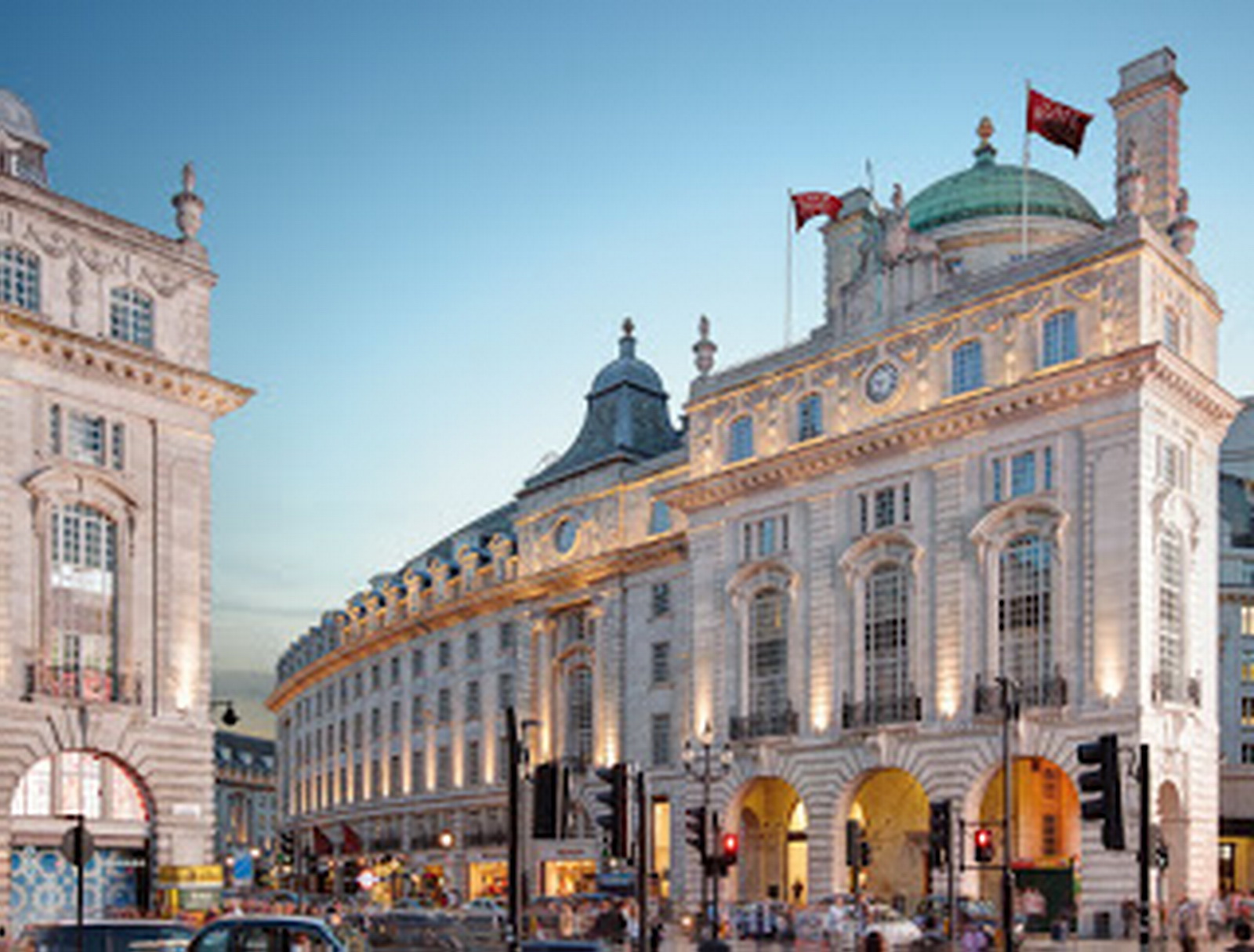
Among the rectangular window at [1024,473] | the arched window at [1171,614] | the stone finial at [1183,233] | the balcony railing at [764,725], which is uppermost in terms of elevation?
the stone finial at [1183,233]

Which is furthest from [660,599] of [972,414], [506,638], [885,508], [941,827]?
[941,827]

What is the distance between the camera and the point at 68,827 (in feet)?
134

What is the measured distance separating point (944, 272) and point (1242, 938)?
3886 centimetres

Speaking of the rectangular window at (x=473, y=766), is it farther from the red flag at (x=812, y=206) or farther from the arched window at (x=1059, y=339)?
the arched window at (x=1059, y=339)

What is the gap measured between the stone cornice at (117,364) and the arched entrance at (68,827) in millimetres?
10270

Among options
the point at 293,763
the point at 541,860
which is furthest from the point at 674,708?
the point at 293,763

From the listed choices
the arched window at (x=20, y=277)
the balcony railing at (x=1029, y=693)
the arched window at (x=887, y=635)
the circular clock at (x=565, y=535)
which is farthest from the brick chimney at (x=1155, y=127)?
the arched window at (x=20, y=277)

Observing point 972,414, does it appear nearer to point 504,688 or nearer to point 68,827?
point 68,827

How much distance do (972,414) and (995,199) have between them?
43.5 ft

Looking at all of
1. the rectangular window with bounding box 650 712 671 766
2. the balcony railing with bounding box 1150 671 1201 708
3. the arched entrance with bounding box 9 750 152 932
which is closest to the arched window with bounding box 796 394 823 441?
the rectangular window with bounding box 650 712 671 766

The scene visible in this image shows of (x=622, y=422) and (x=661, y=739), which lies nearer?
(x=661, y=739)

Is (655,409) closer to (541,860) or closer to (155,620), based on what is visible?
(541,860)

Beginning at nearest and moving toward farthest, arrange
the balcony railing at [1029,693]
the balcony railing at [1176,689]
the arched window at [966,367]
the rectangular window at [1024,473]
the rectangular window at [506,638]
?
1. the balcony railing at [1176,689]
2. the balcony railing at [1029,693]
3. the rectangular window at [1024,473]
4. the arched window at [966,367]
5. the rectangular window at [506,638]

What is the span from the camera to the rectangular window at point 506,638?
75.6 meters
